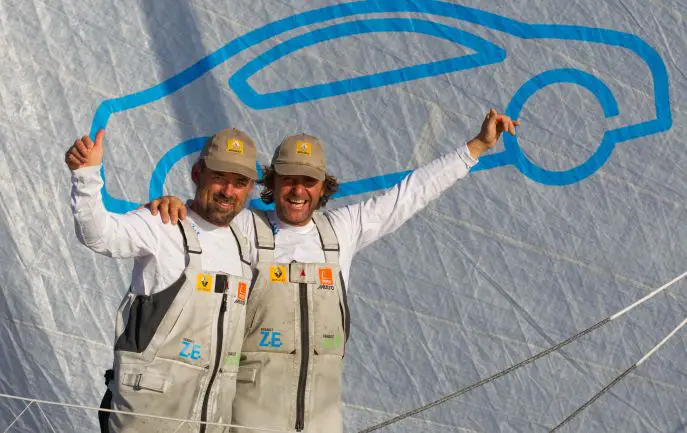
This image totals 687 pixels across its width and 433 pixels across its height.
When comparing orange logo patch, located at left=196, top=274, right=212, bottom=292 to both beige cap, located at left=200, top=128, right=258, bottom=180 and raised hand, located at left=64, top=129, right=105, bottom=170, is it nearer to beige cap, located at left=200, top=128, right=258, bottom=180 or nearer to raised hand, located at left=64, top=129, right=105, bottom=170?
beige cap, located at left=200, top=128, right=258, bottom=180

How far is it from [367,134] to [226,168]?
0.96m

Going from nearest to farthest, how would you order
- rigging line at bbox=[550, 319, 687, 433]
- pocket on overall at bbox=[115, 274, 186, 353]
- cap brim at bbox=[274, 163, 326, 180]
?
pocket on overall at bbox=[115, 274, 186, 353]
cap brim at bbox=[274, 163, 326, 180]
rigging line at bbox=[550, 319, 687, 433]

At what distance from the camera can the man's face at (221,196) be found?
2.61m

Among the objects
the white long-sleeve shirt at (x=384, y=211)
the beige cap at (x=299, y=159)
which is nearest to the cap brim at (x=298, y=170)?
the beige cap at (x=299, y=159)

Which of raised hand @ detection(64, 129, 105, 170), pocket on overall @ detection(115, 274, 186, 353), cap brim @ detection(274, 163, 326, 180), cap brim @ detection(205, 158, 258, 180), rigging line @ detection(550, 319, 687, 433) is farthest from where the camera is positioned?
rigging line @ detection(550, 319, 687, 433)

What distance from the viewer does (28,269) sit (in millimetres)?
3484

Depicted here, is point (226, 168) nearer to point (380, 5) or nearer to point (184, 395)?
point (184, 395)

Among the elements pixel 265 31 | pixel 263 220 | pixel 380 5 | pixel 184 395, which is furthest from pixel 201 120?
pixel 184 395

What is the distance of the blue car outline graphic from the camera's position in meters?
3.50

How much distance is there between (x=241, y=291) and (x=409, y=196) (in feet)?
1.45

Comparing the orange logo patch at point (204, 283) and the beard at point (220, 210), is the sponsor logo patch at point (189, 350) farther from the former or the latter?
the beard at point (220, 210)

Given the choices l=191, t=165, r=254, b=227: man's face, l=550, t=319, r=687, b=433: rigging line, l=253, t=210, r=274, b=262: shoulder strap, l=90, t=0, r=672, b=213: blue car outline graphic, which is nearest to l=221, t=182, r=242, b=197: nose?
l=191, t=165, r=254, b=227: man's face

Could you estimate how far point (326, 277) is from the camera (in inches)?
105

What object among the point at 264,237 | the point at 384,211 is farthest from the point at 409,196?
the point at 264,237
